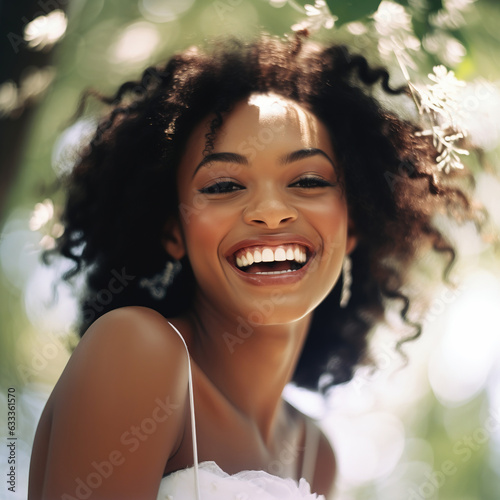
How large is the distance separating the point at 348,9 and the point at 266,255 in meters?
0.75

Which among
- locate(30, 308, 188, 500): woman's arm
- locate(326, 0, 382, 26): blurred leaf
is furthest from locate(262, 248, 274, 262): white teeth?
locate(326, 0, 382, 26): blurred leaf

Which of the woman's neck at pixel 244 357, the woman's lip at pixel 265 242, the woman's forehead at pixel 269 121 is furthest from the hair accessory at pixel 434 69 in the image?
the woman's neck at pixel 244 357

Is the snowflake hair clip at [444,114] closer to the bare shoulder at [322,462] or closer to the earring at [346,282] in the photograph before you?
the earring at [346,282]

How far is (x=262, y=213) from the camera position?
6.44 feet

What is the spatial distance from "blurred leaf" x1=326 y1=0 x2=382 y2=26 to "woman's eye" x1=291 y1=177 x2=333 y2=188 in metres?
0.46

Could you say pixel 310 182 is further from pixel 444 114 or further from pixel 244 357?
pixel 444 114

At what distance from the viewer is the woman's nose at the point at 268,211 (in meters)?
1.96

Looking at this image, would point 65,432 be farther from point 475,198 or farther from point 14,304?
point 475,198

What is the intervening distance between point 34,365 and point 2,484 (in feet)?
1.30

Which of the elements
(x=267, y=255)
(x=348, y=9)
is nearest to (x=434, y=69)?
(x=348, y=9)

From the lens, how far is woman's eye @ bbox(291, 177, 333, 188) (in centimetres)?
205

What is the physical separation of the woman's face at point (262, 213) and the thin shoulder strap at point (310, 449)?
70 centimetres

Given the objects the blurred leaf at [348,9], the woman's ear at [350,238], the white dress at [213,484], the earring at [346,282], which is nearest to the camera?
the white dress at [213,484]

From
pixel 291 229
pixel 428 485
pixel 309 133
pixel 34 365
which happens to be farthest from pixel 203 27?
pixel 428 485
